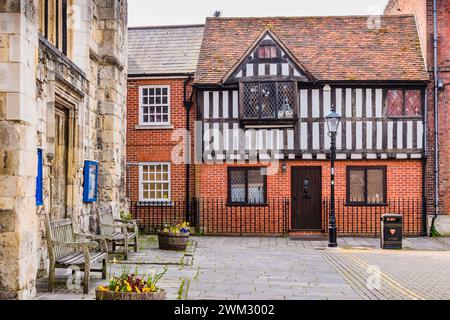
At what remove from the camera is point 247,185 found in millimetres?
19078

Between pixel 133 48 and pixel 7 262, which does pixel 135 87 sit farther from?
pixel 7 262

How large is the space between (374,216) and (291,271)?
863 centimetres

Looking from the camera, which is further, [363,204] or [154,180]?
[154,180]

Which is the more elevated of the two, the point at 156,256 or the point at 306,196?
the point at 306,196

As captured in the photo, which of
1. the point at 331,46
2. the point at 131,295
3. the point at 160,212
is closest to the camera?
the point at 131,295

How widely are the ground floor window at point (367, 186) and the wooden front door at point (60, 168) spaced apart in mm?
10370

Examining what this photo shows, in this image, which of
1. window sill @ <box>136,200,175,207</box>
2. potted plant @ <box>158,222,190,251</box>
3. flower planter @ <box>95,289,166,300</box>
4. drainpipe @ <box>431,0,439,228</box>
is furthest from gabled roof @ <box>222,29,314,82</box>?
flower planter @ <box>95,289,166,300</box>

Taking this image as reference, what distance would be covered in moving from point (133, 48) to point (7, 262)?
52.3 ft

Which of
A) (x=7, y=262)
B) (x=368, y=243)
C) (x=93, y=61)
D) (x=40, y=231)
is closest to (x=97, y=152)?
(x=93, y=61)

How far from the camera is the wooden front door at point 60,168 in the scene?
10.9m

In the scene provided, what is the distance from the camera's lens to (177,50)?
21578 mm

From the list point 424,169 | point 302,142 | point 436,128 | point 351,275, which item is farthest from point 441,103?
point 351,275

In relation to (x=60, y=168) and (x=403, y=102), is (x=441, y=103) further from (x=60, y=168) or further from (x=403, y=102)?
(x=60, y=168)

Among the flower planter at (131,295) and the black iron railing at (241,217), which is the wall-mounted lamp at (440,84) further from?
the flower planter at (131,295)
